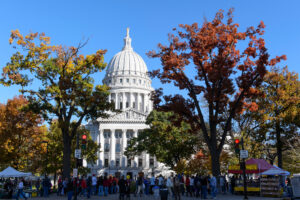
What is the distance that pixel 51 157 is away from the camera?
51000 mm

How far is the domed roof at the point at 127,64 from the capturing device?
124 metres

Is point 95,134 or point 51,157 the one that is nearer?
point 51,157

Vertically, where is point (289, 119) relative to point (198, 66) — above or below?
below

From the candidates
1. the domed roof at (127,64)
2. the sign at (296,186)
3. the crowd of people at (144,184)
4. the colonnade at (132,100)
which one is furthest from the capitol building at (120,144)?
the sign at (296,186)

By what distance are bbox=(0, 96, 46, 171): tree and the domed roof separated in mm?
81210

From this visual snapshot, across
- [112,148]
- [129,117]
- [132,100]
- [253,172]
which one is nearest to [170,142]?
[253,172]

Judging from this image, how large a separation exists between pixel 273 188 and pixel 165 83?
1231 cm

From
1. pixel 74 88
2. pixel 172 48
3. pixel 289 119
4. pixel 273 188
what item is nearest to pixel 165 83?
pixel 172 48

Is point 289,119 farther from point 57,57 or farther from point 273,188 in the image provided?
point 57,57

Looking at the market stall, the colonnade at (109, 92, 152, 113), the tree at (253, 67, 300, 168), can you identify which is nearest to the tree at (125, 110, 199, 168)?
the tree at (253, 67, 300, 168)

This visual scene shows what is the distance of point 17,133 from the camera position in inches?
1576

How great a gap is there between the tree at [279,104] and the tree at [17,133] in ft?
85.2

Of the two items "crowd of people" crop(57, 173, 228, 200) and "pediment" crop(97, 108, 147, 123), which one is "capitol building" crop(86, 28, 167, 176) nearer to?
"pediment" crop(97, 108, 147, 123)

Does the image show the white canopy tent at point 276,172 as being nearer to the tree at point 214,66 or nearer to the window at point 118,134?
the tree at point 214,66
